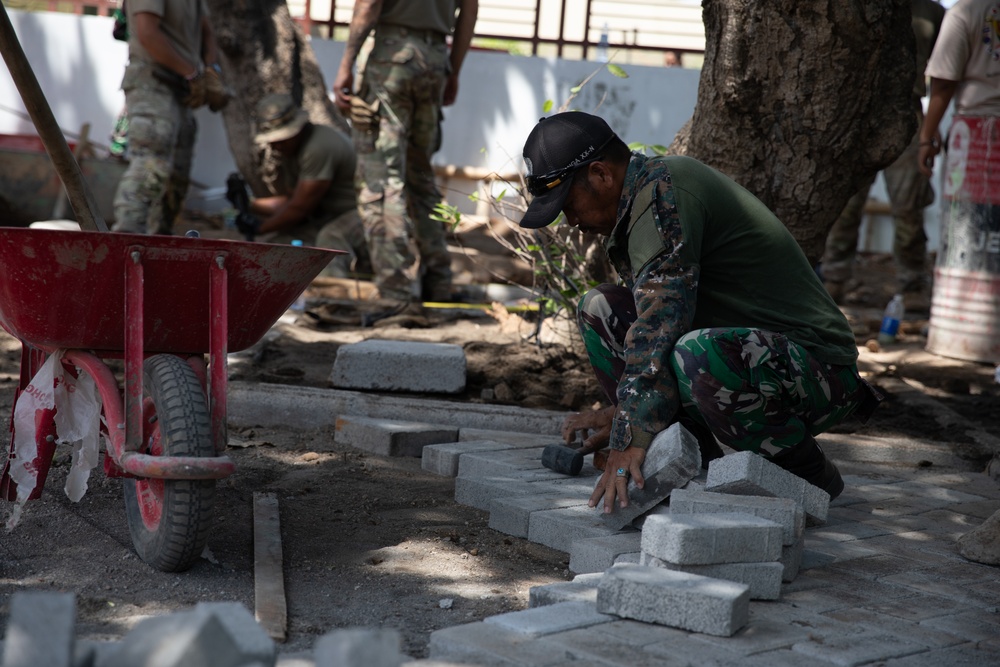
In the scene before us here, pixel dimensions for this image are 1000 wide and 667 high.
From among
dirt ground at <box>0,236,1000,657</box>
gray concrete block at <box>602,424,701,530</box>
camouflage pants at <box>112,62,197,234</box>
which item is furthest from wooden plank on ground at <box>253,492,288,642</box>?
camouflage pants at <box>112,62,197,234</box>

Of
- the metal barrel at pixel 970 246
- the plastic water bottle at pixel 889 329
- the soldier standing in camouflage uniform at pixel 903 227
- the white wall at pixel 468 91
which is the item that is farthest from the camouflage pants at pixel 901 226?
the white wall at pixel 468 91

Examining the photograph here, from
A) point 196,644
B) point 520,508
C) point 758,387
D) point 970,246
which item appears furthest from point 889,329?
point 196,644

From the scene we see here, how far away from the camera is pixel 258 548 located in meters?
2.88

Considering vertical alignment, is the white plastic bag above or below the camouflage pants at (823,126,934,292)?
below

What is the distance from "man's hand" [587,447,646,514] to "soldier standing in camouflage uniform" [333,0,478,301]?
382 centimetres

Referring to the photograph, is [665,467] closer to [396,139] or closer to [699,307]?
[699,307]

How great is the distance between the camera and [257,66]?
30.8 feet

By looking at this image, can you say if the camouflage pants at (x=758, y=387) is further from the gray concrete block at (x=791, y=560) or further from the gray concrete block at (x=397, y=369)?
the gray concrete block at (x=397, y=369)

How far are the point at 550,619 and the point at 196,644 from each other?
95 centimetres

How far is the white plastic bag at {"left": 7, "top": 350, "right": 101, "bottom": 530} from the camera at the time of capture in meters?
2.97

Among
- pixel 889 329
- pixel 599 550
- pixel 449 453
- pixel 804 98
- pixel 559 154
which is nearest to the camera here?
pixel 599 550

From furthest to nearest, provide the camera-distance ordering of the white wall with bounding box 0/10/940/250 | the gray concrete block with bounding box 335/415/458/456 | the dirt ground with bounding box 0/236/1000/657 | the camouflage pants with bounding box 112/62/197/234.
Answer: the white wall with bounding box 0/10/940/250 → the camouflage pants with bounding box 112/62/197/234 → the gray concrete block with bounding box 335/415/458/456 → the dirt ground with bounding box 0/236/1000/657

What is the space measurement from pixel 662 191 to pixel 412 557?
4.18 feet

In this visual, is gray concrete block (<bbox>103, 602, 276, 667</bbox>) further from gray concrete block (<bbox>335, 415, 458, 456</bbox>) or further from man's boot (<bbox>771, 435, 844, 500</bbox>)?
gray concrete block (<bbox>335, 415, 458, 456</bbox>)
